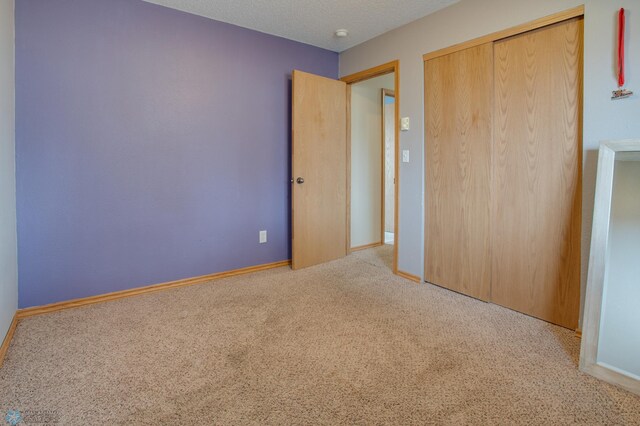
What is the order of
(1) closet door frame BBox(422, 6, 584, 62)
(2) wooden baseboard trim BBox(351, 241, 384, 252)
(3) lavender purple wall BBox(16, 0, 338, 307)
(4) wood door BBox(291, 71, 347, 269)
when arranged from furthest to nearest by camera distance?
(2) wooden baseboard trim BBox(351, 241, 384, 252), (4) wood door BBox(291, 71, 347, 269), (3) lavender purple wall BBox(16, 0, 338, 307), (1) closet door frame BBox(422, 6, 584, 62)

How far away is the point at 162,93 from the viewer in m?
2.77

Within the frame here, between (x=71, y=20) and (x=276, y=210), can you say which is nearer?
(x=71, y=20)

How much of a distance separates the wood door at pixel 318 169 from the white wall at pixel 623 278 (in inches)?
92.5

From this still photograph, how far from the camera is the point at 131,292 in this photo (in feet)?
8.92

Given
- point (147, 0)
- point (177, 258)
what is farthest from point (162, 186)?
point (147, 0)

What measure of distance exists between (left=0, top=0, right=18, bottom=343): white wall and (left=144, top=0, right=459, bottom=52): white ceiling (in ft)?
3.33

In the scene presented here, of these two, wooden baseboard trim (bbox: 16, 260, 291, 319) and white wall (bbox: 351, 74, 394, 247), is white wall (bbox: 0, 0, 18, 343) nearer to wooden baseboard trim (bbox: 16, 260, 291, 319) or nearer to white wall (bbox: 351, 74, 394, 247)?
wooden baseboard trim (bbox: 16, 260, 291, 319)

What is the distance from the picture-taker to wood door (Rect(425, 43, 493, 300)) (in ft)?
8.30

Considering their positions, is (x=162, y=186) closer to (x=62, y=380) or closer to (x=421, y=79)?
(x=62, y=380)

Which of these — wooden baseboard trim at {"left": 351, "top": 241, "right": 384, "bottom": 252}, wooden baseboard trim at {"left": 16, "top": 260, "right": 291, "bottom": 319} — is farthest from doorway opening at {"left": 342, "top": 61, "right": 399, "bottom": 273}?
wooden baseboard trim at {"left": 16, "top": 260, "right": 291, "bottom": 319}

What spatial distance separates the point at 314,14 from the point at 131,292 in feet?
8.92

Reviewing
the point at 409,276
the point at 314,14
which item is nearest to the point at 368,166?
the point at 409,276

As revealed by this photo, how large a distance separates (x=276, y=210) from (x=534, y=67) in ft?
7.95

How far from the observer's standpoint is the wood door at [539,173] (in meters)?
2.07
